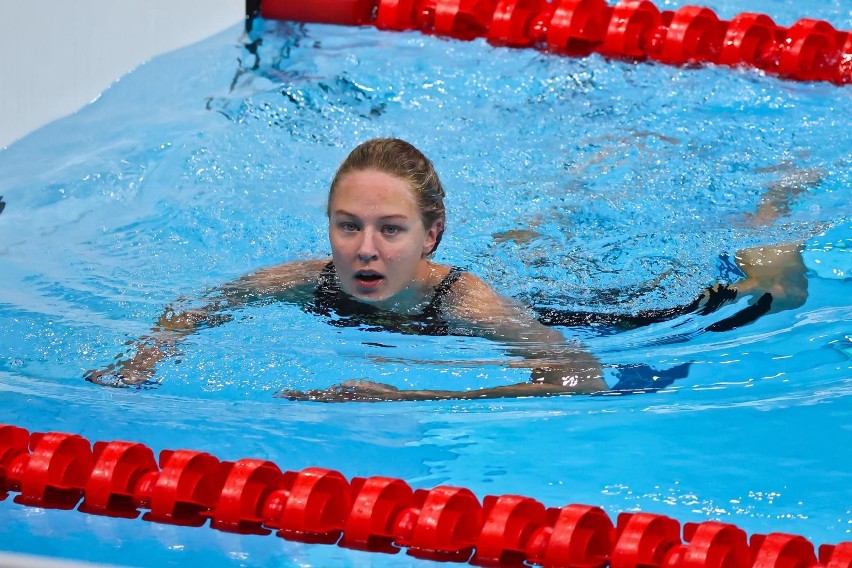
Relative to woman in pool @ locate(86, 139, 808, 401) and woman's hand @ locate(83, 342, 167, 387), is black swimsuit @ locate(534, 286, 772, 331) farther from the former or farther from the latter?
woman's hand @ locate(83, 342, 167, 387)

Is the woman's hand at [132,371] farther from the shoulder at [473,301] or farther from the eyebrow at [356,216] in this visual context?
the shoulder at [473,301]

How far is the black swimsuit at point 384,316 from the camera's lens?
319 cm

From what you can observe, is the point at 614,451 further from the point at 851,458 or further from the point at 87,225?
the point at 87,225

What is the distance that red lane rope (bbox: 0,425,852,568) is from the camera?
6.88 feet

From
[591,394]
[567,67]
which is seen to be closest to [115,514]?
[591,394]

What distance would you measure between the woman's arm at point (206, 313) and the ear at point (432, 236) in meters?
0.37

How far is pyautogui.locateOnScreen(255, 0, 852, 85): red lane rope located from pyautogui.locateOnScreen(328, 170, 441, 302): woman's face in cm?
215

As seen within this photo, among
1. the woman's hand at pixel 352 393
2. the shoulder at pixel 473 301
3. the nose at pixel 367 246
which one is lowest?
the woman's hand at pixel 352 393

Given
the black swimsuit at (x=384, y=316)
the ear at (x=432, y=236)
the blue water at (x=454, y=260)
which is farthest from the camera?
the black swimsuit at (x=384, y=316)

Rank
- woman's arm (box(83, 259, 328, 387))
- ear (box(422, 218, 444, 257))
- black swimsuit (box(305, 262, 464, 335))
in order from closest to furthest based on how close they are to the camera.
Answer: woman's arm (box(83, 259, 328, 387)), ear (box(422, 218, 444, 257)), black swimsuit (box(305, 262, 464, 335))

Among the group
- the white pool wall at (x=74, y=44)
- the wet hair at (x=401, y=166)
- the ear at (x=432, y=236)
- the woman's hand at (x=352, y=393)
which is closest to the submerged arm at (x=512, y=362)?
the woman's hand at (x=352, y=393)

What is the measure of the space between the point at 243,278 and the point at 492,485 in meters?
1.14

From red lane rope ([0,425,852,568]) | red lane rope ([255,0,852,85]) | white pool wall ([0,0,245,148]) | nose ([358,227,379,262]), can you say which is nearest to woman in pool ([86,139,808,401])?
nose ([358,227,379,262])

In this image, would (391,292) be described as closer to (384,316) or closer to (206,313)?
(384,316)
